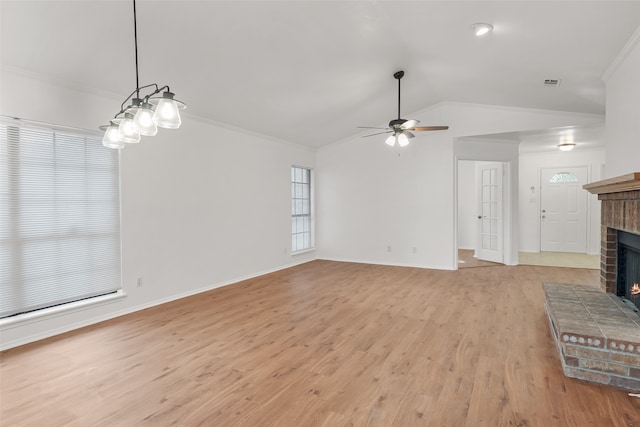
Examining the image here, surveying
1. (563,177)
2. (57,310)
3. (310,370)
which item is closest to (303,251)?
(57,310)

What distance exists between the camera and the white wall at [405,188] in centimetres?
604

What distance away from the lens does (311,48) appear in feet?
12.2

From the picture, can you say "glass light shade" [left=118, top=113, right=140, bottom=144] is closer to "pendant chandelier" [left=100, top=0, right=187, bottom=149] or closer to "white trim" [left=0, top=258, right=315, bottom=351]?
"pendant chandelier" [left=100, top=0, right=187, bottom=149]

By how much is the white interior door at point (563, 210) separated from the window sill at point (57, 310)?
909cm

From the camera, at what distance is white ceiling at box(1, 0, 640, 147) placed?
9.04 ft

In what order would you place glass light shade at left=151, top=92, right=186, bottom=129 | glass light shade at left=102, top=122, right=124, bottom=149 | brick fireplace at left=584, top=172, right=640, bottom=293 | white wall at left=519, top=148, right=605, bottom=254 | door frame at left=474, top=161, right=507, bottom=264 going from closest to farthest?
glass light shade at left=151, top=92, right=186, bottom=129
glass light shade at left=102, top=122, right=124, bottom=149
brick fireplace at left=584, top=172, right=640, bottom=293
door frame at left=474, top=161, right=507, bottom=264
white wall at left=519, top=148, right=605, bottom=254

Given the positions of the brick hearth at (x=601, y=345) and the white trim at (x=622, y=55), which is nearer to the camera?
the brick hearth at (x=601, y=345)

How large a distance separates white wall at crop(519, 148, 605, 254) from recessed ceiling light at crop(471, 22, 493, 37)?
6.22 metres

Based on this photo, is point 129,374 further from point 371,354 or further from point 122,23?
point 122,23

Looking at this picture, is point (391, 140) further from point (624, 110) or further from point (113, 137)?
point (113, 137)

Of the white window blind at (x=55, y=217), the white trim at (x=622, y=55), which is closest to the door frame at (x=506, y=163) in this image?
the white trim at (x=622, y=55)

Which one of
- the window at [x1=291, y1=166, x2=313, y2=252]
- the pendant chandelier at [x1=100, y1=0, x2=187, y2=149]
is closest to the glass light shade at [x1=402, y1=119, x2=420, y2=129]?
the pendant chandelier at [x1=100, y1=0, x2=187, y2=149]

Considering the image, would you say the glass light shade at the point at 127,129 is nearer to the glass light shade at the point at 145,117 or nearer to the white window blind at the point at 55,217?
the glass light shade at the point at 145,117

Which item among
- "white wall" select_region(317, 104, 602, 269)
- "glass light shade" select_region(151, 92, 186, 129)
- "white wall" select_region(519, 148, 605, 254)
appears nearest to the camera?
"glass light shade" select_region(151, 92, 186, 129)
